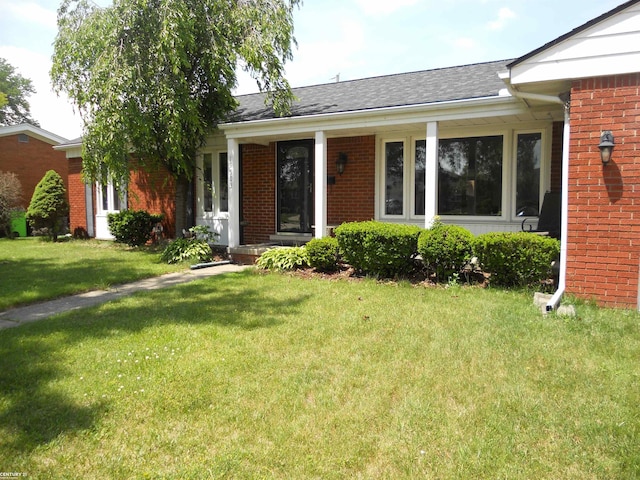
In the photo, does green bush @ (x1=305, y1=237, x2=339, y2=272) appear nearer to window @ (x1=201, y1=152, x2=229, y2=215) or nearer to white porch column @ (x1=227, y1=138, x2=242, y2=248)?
white porch column @ (x1=227, y1=138, x2=242, y2=248)

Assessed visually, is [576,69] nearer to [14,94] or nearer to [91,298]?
[91,298]

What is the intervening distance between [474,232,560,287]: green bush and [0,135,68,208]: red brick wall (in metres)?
19.9

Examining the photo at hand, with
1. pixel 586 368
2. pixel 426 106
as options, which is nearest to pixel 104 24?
pixel 426 106

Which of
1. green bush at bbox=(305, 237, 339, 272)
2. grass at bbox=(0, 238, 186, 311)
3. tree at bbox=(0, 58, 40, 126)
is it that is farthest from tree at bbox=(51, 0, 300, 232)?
tree at bbox=(0, 58, 40, 126)

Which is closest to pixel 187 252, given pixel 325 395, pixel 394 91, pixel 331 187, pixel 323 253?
pixel 323 253

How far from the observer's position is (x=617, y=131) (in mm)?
5418

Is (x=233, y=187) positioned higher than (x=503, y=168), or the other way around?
(x=503, y=168)

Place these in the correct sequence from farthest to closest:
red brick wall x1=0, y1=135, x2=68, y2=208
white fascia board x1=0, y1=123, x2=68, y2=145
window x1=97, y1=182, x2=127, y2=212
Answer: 1. red brick wall x1=0, y1=135, x2=68, y2=208
2. white fascia board x1=0, y1=123, x2=68, y2=145
3. window x1=97, y1=182, x2=127, y2=212

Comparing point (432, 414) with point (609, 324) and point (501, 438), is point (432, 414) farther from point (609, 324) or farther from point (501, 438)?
point (609, 324)

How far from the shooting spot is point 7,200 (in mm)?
16797

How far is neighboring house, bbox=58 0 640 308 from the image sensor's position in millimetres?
5449

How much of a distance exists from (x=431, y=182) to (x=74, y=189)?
521 inches

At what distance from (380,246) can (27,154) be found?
19152 millimetres

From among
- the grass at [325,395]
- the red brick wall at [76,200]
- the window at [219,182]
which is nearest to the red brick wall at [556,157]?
the grass at [325,395]
